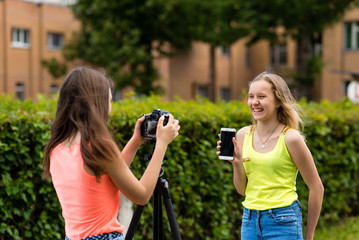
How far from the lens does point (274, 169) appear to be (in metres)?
3.05

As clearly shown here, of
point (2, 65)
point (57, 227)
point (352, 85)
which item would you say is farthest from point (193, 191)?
point (2, 65)

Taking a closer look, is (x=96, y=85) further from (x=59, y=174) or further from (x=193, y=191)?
(x=193, y=191)

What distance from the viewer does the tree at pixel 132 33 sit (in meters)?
28.1

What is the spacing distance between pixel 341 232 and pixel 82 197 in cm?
565

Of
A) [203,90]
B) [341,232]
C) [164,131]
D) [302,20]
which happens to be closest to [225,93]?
[203,90]

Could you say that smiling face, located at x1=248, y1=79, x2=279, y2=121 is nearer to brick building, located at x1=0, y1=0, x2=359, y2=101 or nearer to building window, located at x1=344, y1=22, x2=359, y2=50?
brick building, located at x1=0, y1=0, x2=359, y2=101

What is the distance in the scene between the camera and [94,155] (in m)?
2.15

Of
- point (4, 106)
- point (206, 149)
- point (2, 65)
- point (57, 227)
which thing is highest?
point (2, 65)

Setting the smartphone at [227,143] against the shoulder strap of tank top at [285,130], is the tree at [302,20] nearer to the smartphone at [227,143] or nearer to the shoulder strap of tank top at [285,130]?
the shoulder strap of tank top at [285,130]

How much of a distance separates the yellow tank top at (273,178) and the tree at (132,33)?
24.4 m

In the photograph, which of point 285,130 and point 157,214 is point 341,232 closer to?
point 285,130

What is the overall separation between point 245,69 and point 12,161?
1479 inches

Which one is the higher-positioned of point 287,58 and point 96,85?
point 287,58

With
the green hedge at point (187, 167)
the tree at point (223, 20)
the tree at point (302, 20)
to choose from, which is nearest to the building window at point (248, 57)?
the tree at point (223, 20)
